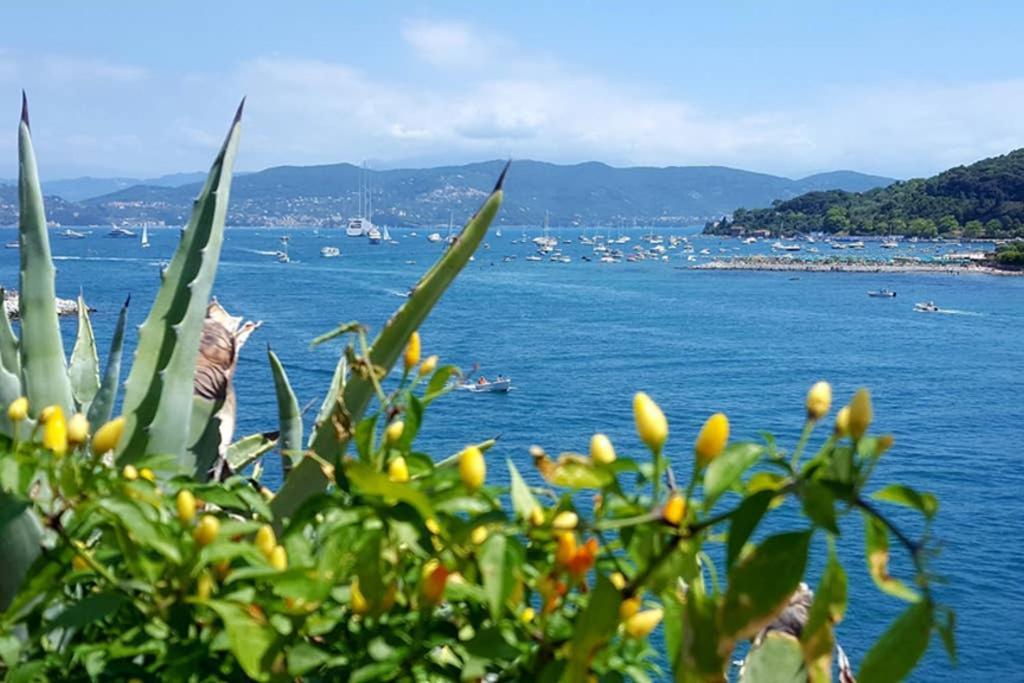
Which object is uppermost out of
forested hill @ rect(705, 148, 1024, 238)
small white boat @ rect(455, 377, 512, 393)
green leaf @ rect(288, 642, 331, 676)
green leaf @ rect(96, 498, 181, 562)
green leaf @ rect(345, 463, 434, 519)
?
forested hill @ rect(705, 148, 1024, 238)

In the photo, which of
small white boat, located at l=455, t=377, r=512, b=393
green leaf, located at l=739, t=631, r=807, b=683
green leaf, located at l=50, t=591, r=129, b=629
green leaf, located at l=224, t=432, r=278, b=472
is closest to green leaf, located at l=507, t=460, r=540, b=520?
green leaf, located at l=50, t=591, r=129, b=629

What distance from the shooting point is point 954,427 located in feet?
101

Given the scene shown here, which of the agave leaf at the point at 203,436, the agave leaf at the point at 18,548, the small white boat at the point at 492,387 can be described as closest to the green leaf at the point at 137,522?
the agave leaf at the point at 18,548

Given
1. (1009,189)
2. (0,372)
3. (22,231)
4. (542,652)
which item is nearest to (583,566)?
(542,652)

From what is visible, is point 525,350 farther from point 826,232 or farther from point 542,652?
point 826,232

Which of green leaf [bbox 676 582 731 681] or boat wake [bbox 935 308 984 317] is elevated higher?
green leaf [bbox 676 582 731 681]

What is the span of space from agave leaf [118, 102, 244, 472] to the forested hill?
11500cm

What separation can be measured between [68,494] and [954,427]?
3258cm

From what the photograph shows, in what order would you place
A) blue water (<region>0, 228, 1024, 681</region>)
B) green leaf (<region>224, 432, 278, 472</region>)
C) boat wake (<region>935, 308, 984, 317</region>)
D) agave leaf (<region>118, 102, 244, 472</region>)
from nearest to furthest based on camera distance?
agave leaf (<region>118, 102, 244, 472</region>)
green leaf (<region>224, 432, 278, 472</region>)
blue water (<region>0, 228, 1024, 681</region>)
boat wake (<region>935, 308, 984, 317</region>)

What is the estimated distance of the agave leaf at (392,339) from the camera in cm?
159

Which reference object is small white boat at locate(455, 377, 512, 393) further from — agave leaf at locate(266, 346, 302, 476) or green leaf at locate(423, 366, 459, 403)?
green leaf at locate(423, 366, 459, 403)

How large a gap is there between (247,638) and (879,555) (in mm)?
482

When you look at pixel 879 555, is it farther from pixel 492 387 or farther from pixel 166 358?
pixel 492 387

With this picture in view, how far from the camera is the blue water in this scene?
20844 millimetres
